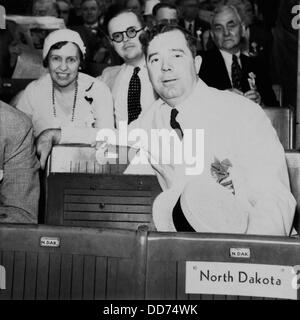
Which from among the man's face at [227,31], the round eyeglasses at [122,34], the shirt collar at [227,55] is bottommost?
the shirt collar at [227,55]

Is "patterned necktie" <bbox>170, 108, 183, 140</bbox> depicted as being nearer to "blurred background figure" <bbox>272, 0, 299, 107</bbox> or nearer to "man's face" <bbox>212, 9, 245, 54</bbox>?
"man's face" <bbox>212, 9, 245, 54</bbox>

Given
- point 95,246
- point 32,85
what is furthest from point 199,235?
point 32,85

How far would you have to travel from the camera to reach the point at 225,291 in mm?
1687

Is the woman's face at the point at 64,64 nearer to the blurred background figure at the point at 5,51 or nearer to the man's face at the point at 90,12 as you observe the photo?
the blurred background figure at the point at 5,51

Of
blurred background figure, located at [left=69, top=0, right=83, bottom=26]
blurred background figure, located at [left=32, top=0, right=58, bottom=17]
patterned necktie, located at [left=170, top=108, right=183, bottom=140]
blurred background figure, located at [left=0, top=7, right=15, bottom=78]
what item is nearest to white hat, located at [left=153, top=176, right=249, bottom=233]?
patterned necktie, located at [left=170, top=108, right=183, bottom=140]

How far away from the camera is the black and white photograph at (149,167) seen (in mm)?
1715

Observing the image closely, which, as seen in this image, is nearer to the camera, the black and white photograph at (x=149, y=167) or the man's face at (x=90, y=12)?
the black and white photograph at (x=149, y=167)

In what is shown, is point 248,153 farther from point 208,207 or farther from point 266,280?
point 266,280

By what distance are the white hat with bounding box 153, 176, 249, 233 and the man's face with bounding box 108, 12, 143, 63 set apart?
0.91 m

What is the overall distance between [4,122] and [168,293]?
1.07 m

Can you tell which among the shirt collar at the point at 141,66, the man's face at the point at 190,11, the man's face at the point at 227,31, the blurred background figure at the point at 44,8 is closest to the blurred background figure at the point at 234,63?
the man's face at the point at 227,31

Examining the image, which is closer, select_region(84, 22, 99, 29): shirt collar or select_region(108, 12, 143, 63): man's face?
select_region(108, 12, 143, 63): man's face

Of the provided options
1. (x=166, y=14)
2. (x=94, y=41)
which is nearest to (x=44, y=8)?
(x=94, y=41)

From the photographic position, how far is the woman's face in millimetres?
3004
